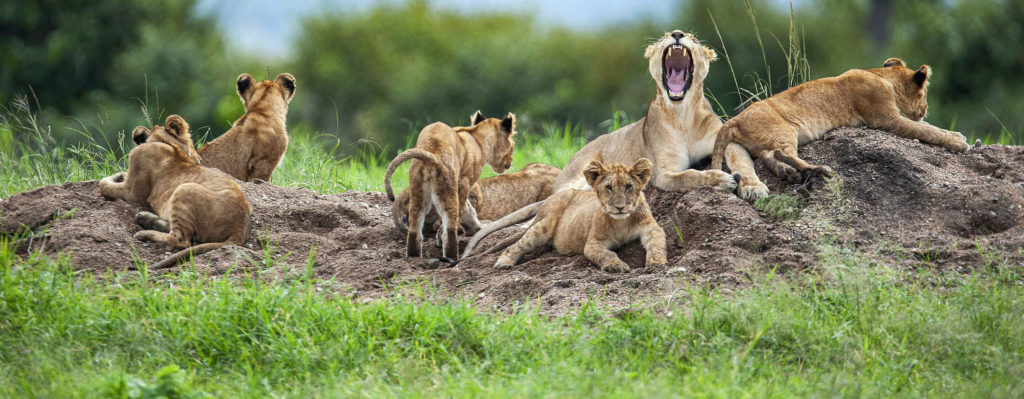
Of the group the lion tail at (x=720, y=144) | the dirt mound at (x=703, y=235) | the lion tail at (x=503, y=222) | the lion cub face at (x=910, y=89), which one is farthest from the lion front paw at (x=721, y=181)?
the lion cub face at (x=910, y=89)

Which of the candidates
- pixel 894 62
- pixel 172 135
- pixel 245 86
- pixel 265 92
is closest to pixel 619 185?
pixel 894 62

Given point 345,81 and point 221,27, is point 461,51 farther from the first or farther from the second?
point 221,27

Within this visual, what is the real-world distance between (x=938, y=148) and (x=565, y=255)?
2874 mm

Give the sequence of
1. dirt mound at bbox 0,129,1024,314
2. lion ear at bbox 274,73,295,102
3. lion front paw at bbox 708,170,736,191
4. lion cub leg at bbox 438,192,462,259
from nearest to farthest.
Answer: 1. dirt mound at bbox 0,129,1024,314
2. lion front paw at bbox 708,170,736,191
3. lion cub leg at bbox 438,192,462,259
4. lion ear at bbox 274,73,295,102

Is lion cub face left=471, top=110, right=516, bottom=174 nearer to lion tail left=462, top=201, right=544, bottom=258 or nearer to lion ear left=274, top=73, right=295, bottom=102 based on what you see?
lion tail left=462, top=201, right=544, bottom=258

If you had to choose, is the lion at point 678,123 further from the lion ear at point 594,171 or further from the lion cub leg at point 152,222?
the lion cub leg at point 152,222

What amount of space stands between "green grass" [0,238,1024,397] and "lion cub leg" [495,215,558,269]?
3.98 ft

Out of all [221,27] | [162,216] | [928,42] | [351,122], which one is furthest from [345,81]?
[162,216]

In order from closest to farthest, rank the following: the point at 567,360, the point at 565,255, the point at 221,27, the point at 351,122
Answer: the point at 567,360 < the point at 565,255 < the point at 221,27 < the point at 351,122

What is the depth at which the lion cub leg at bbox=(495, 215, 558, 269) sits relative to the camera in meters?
7.29

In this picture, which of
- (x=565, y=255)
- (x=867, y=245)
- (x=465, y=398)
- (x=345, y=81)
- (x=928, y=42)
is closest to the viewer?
(x=465, y=398)

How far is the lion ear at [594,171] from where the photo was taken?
7008mm

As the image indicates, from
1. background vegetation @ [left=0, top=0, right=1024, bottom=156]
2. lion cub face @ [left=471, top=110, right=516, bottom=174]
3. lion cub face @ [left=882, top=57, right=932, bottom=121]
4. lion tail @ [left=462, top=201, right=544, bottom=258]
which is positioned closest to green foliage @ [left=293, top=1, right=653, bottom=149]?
background vegetation @ [left=0, top=0, right=1024, bottom=156]

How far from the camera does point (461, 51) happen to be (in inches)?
2016
